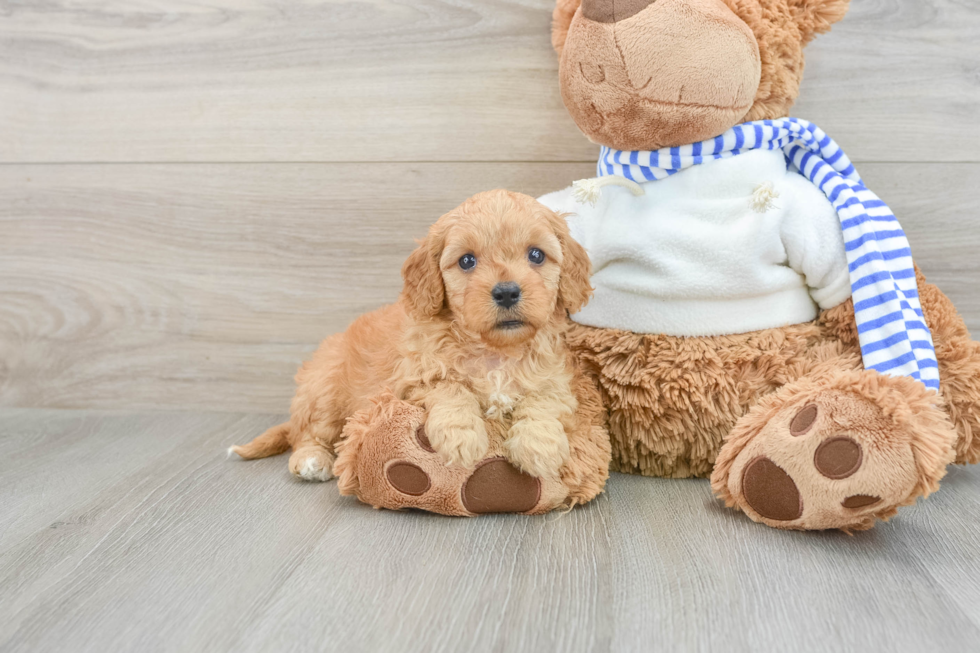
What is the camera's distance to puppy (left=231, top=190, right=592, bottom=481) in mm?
Answer: 1102

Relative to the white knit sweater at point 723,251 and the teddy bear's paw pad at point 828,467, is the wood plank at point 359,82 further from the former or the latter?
the teddy bear's paw pad at point 828,467

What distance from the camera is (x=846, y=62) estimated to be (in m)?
1.55

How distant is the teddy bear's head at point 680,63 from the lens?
3.81 feet

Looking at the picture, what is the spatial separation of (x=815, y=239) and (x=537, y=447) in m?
0.62

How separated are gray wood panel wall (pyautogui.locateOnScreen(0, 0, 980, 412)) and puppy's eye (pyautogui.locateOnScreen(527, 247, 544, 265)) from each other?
1.80 feet

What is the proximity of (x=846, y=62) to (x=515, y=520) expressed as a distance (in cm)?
122

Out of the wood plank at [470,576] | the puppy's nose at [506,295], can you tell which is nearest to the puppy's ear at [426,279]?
the puppy's nose at [506,295]

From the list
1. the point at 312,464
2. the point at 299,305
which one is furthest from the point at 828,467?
the point at 299,305

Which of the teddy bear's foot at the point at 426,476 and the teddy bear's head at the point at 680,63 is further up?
the teddy bear's head at the point at 680,63

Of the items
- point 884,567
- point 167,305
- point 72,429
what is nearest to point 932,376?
point 884,567

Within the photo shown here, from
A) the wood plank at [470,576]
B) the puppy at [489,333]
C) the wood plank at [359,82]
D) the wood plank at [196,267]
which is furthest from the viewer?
the wood plank at [196,267]

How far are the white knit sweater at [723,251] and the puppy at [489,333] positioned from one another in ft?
0.45

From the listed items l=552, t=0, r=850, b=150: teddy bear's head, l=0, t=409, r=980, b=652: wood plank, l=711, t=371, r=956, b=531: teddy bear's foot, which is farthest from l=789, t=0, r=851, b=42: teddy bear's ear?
l=0, t=409, r=980, b=652: wood plank

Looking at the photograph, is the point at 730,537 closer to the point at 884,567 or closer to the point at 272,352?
the point at 884,567
